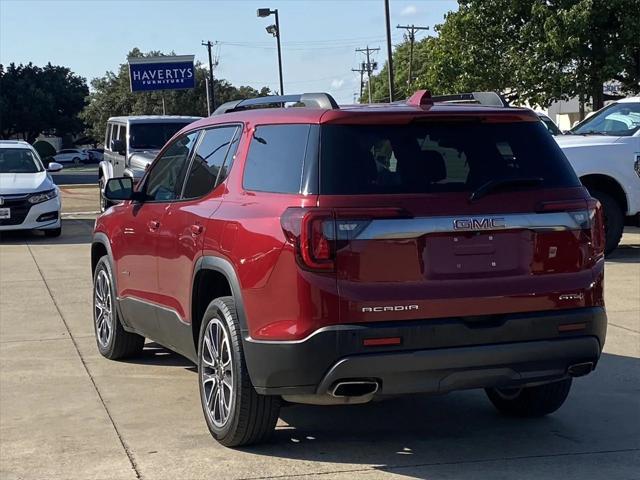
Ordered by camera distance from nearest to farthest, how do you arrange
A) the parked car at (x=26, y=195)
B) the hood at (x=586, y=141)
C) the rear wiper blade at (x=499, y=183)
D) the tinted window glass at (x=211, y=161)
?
the rear wiper blade at (x=499, y=183)
the tinted window glass at (x=211, y=161)
the hood at (x=586, y=141)
the parked car at (x=26, y=195)

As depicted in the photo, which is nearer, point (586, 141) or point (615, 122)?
point (586, 141)

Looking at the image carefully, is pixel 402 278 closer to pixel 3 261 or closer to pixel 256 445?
pixel 256 445

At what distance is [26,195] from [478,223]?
12979 mm

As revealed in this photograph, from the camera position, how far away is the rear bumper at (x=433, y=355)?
462cm

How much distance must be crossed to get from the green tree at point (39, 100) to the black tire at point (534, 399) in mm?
77728

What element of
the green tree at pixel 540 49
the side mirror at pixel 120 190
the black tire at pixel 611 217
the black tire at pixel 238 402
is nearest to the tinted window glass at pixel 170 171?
the side mirror at pixel 120 190

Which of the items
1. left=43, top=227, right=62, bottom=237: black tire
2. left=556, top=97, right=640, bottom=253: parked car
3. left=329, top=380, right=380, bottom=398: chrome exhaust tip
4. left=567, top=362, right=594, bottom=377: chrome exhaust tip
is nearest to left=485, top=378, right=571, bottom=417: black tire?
left=567, top=362, right=594, bottom=377: chrome exhaust tip

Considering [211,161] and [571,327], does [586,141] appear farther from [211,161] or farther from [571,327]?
[571,327]

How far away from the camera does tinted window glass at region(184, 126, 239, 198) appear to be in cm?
567

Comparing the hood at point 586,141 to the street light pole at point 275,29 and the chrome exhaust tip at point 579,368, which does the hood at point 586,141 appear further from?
the street light pole at point 275,29

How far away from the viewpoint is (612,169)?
12172mm

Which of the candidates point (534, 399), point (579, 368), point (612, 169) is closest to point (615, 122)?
point (612, 169)

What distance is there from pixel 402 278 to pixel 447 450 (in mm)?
1201

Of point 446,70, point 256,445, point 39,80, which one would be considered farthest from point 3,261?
point 39,80
